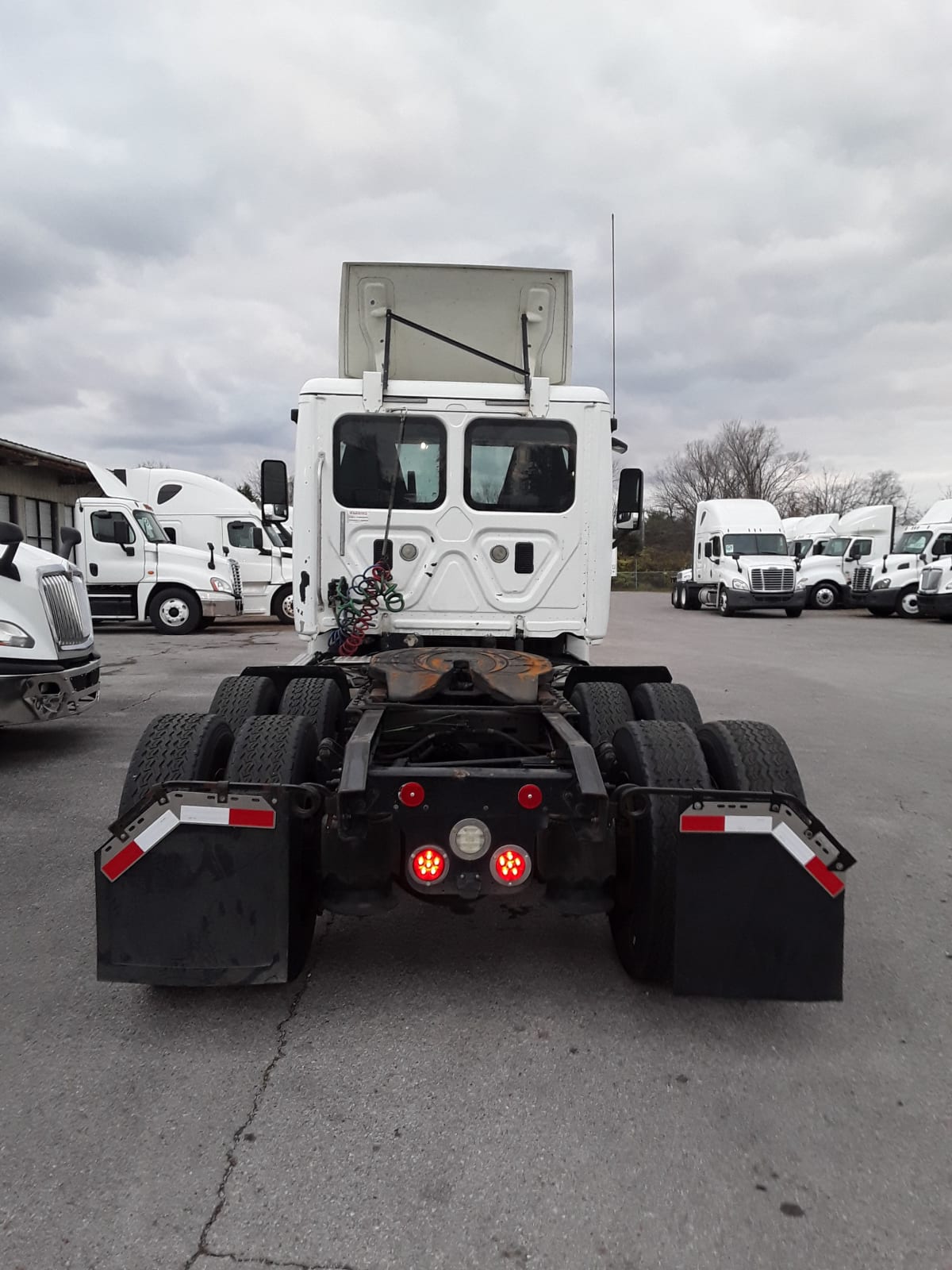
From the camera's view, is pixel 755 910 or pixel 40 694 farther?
pixel 40 694

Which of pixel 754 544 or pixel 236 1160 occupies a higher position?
pixel 754 544

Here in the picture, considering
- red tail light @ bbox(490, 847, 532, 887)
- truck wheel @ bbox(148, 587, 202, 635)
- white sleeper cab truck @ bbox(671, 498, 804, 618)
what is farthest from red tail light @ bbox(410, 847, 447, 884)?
white sleeper cab truck @ bbox(671, 498, 804, 618)

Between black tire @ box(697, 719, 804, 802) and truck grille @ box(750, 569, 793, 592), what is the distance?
75.7ft

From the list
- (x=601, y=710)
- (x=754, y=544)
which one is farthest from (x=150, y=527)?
(x=754, y=544)

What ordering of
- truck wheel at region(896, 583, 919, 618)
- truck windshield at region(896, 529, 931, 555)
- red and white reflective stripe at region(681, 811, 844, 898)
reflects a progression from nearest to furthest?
red and white reflective stripe at region(681, 811, 844, 898), truck windshield at region(896, 529, 931, 555), truck wheel at region(896, 583, 919, 618)

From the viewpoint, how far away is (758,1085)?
2811mm

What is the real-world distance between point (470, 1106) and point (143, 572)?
54.1ft

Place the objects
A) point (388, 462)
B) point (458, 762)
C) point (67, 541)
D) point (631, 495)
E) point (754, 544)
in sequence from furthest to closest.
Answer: point (754, 544) → point (67, 541) → point (631, 495) → point (388, 462) → point (458, 762)

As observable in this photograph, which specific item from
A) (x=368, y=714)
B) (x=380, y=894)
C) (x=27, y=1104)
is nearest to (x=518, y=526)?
(x=368, y=714)

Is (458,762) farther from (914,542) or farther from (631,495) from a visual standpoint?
(914,542)

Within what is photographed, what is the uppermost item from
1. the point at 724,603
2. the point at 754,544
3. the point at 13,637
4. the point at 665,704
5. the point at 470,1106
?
the point at 754,544

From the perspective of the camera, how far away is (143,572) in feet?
57.7

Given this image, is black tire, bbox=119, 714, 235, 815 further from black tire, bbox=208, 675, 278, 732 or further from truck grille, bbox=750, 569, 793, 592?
truck grille, bbox=750, 569, 793, 592

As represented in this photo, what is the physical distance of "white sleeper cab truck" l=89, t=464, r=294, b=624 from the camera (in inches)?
798
